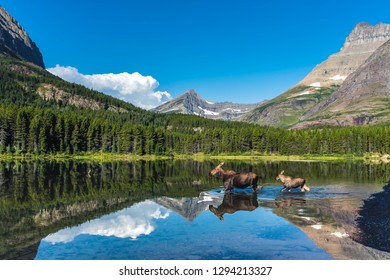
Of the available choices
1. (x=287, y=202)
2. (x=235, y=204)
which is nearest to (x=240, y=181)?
(x=287, y=202)

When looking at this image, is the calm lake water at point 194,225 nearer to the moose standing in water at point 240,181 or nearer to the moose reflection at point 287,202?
the moose reflection at point 287,202

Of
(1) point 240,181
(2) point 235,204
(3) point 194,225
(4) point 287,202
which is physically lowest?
(3) point 194,225

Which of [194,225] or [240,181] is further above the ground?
[240,181]

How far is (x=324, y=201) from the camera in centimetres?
3953

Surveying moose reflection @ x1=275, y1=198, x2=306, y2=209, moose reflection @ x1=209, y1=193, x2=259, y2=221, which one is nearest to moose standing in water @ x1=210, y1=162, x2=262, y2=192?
moose reflection @ x1=209, y1=193, x2=259, y2=221

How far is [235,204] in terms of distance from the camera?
37.9m

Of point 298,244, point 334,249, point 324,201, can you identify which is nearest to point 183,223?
point 298,244

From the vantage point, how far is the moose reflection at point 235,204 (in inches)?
1350

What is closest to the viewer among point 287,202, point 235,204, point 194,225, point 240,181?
point 194,225

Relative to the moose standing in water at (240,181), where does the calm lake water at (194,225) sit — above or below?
below

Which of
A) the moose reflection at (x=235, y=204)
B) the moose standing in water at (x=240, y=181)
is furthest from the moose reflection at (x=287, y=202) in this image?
the moose standing in water at (x=240, y=181)

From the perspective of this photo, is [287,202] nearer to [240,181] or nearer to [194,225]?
[240,181]
